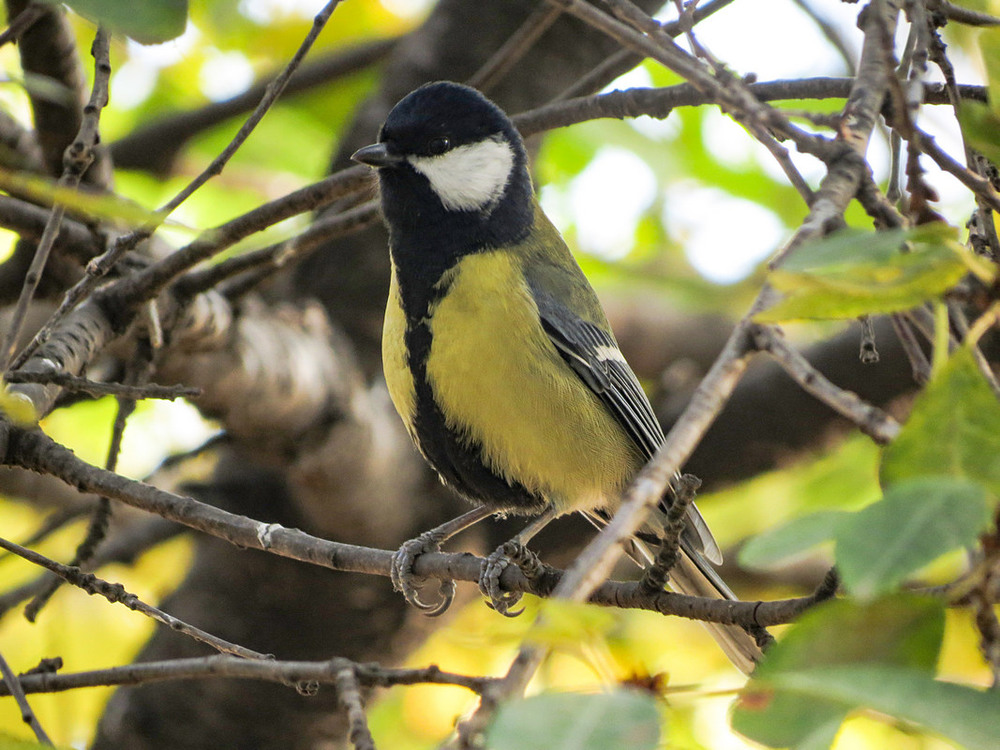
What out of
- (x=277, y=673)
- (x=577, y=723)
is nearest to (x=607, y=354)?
(x=277, y=673)

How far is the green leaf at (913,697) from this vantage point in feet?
1.97

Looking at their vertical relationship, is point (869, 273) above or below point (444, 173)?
below

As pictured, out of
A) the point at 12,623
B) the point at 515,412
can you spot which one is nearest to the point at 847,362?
the point at 515,412

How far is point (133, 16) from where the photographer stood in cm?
96

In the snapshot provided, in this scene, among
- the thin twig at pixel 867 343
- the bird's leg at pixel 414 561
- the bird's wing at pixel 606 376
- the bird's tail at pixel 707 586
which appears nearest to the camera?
the thin twig at pixel 867 343

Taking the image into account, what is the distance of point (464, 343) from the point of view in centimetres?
231

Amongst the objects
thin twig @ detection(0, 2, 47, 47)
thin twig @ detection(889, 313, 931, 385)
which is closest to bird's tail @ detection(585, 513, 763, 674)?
thin twig @ detection(889, 313, 931, 385)

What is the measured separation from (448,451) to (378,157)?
0.81m

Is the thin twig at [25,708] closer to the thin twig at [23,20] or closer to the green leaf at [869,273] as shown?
the green leaf at [869,273]

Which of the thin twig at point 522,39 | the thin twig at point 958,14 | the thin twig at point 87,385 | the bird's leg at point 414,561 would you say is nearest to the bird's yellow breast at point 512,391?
the bird's leg at point 414,561

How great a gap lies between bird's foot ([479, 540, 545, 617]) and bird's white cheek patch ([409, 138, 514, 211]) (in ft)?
3.26

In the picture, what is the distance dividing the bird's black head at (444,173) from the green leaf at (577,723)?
6.35 ft

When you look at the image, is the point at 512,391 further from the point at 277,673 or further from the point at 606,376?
the point at 277,673

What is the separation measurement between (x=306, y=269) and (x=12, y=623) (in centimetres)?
190
